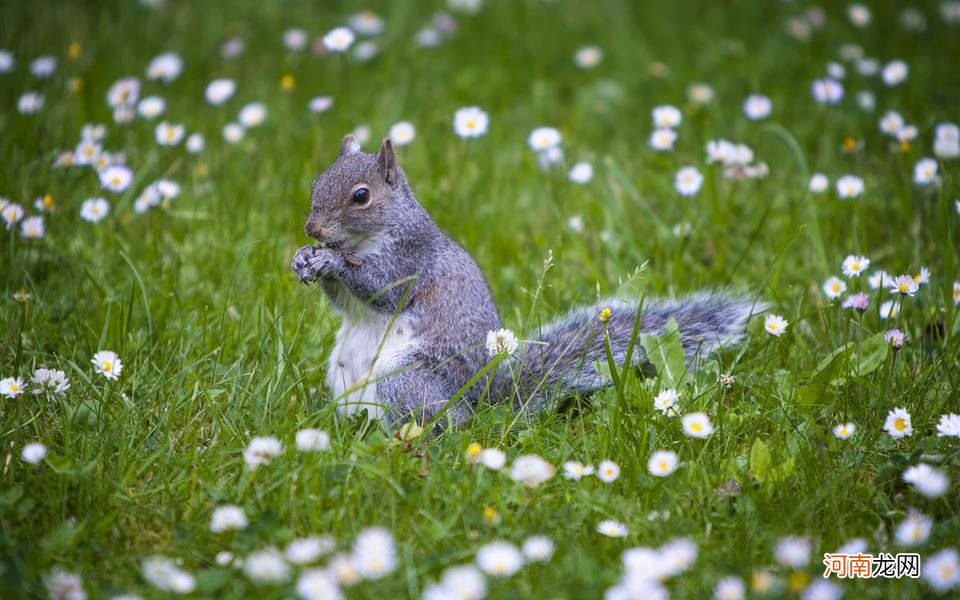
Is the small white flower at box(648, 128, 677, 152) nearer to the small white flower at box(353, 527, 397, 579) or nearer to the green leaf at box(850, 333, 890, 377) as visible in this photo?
the green leaf at box(850, 333, 890, 377)

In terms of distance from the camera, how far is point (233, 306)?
3.50m

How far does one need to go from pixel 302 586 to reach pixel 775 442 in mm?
1387

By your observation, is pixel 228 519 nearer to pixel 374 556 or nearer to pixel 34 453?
pixel 374 556

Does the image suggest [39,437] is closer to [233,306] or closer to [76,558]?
[76,558]

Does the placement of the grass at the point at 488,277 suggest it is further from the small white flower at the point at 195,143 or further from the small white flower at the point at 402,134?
the small white flower at the point at 402,134

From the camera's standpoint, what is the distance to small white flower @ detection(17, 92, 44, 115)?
4322mm

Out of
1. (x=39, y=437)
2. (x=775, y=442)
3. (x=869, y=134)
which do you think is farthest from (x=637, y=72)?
(x=39, y=437)

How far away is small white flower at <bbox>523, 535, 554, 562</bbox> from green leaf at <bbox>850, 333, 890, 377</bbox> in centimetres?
124

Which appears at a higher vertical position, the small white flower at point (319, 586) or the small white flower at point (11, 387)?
the small white flower at point (11, 387)

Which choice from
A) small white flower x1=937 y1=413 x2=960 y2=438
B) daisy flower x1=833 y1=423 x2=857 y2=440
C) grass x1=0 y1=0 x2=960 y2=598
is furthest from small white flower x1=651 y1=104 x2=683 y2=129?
Result: small white flower x1=937 y1=413 x2=960 y2=438

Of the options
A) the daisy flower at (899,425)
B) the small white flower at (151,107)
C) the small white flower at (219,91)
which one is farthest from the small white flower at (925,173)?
the small white flower at (151,107)

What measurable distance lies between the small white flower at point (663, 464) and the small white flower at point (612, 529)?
0.17 meters

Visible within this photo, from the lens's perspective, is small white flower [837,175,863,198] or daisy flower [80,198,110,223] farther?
small white flower [837,175,863,198]

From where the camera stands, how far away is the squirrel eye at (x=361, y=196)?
10.1ft
